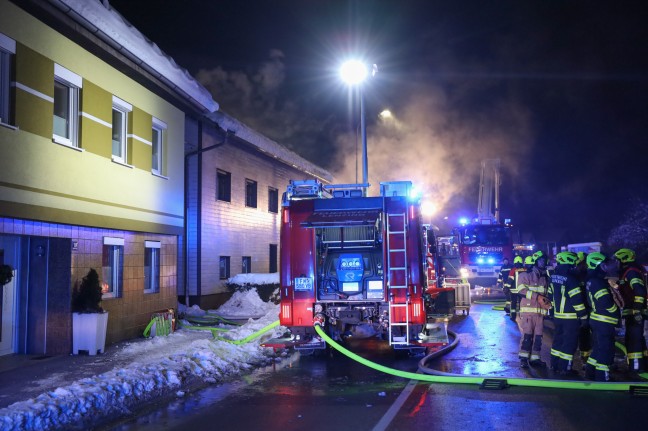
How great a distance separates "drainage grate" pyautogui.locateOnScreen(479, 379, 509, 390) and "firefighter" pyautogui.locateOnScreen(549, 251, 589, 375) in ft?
4.36

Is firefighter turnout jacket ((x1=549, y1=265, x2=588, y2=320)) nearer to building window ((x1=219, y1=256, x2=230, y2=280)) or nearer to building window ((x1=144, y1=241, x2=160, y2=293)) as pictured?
building window ((x1=144, y1=241, x2=160, y2=293))

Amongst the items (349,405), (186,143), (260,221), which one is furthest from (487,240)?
(349,405)

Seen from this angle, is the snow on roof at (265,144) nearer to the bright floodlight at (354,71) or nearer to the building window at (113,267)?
the bright floodlight at (354,71)

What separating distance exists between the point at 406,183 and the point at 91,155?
5720 millimetres

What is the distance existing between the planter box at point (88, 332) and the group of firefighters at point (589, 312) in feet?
23.3

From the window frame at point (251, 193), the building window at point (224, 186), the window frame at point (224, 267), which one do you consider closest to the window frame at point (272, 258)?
the window frame at point (251, 193)

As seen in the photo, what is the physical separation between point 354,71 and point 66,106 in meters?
7.32

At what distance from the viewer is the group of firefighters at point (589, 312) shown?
7.85m

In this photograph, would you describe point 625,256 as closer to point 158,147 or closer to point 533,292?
point 533,292

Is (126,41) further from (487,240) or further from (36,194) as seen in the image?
(487,240)

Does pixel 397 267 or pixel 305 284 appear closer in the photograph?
pixel 397 267

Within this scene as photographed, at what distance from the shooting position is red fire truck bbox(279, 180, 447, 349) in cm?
959

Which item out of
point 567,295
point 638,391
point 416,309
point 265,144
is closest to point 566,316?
point 567,295

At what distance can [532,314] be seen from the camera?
9.30 metres
